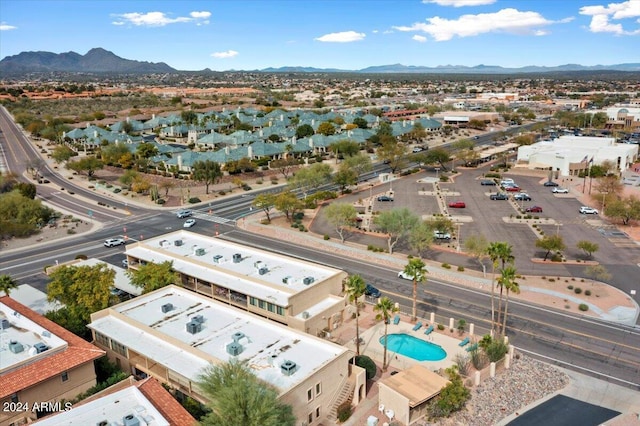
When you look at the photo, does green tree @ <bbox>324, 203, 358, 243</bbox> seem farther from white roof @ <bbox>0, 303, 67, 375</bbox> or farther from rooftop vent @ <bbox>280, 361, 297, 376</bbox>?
white roof @ <bbox>0, 303, 67, 375</bbox>

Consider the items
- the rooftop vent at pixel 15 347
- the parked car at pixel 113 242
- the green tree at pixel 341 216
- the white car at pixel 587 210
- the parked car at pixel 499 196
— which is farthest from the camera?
the parked car at pixel 499 196

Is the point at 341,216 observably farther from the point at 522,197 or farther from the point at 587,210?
the point at 587,210

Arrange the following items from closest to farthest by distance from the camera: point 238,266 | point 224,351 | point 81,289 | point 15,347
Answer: point 15,347, point 224,351, point 81,289, point 238,266

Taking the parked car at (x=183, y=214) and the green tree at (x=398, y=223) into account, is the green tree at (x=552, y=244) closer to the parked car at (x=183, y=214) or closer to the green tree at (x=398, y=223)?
the green tree at (x=398, y=223)

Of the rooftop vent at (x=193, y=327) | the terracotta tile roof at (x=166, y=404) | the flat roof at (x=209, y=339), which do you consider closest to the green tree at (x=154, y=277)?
the flat roof at (x=209, y=339)

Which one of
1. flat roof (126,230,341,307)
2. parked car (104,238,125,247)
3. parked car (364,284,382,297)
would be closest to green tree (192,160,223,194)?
parked car (104,238,125,247)

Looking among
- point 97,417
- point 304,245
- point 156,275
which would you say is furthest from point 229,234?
point 97,417

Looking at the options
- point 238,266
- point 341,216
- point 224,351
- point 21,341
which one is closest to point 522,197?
point 341,216
